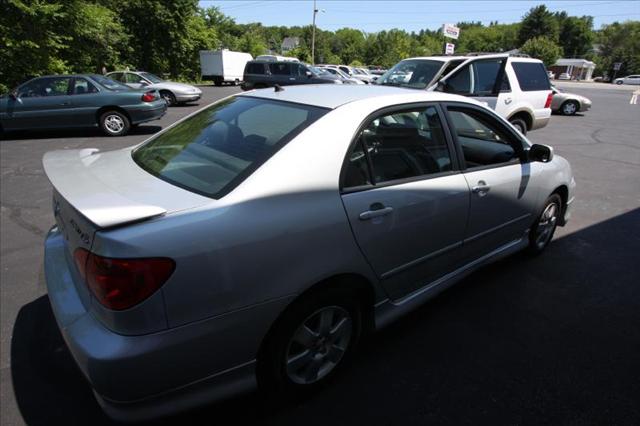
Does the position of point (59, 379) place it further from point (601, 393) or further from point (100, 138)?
point (100, 138)

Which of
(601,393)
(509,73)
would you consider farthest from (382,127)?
(509,73)

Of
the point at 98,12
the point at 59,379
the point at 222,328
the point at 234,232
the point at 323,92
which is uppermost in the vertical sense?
the point at 98,12

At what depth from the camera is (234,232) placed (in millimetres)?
1710

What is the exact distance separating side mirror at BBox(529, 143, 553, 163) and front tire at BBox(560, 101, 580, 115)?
15.6 m

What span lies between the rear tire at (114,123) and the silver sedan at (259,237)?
7.93 meters

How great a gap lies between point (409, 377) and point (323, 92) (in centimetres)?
189

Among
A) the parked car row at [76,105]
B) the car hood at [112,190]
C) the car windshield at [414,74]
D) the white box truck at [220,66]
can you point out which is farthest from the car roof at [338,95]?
the white box truck at [220,66]

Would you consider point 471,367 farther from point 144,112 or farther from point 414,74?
point 144,112


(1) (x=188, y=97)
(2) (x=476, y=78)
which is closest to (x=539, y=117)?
(2) (x=476, y=78)

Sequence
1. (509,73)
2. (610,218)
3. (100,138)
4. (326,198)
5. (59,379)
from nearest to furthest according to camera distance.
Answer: (326,198), (59,379), (610,218), (509,73), (100,138)

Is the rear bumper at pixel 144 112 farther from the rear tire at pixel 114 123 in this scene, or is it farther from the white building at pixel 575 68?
the white building at pixel 575 68

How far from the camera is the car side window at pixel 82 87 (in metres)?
9.43

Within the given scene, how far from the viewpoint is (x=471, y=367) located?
2514 mm

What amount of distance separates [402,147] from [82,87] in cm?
949
